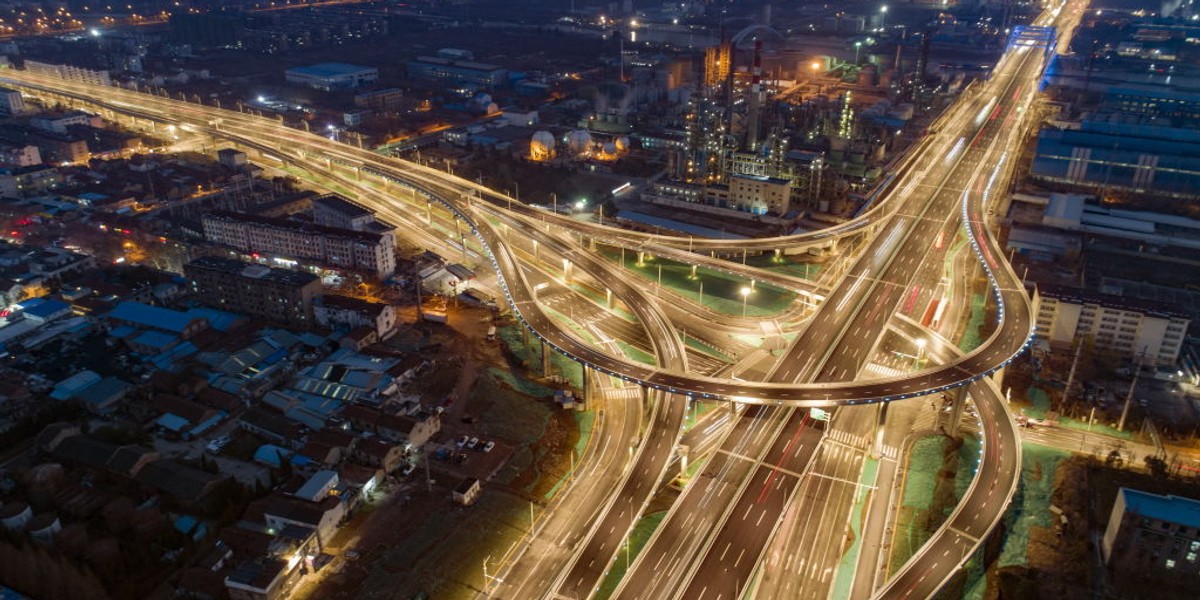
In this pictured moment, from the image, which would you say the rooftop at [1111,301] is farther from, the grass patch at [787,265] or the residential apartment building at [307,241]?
the residential apartment building at [307,241]

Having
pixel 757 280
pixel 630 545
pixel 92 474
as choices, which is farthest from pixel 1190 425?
pixel 92 474

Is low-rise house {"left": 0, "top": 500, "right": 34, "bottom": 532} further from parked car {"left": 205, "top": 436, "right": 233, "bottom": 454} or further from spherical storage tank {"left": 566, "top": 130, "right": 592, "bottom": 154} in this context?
spherical storage tank {"left": 566, "top": 130, "right": 592, "bottom": 154}

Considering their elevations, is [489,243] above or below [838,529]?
above

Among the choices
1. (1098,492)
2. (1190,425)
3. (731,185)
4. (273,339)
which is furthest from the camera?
(731,185)

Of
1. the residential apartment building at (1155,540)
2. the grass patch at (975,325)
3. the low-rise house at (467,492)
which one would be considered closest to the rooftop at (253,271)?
the low-rise house at (467,492)

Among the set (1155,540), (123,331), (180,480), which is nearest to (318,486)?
(180,480)

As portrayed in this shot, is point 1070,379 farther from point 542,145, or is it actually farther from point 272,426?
point 542,145

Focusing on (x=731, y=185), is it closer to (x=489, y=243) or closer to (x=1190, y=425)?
(x=489, y=243)
